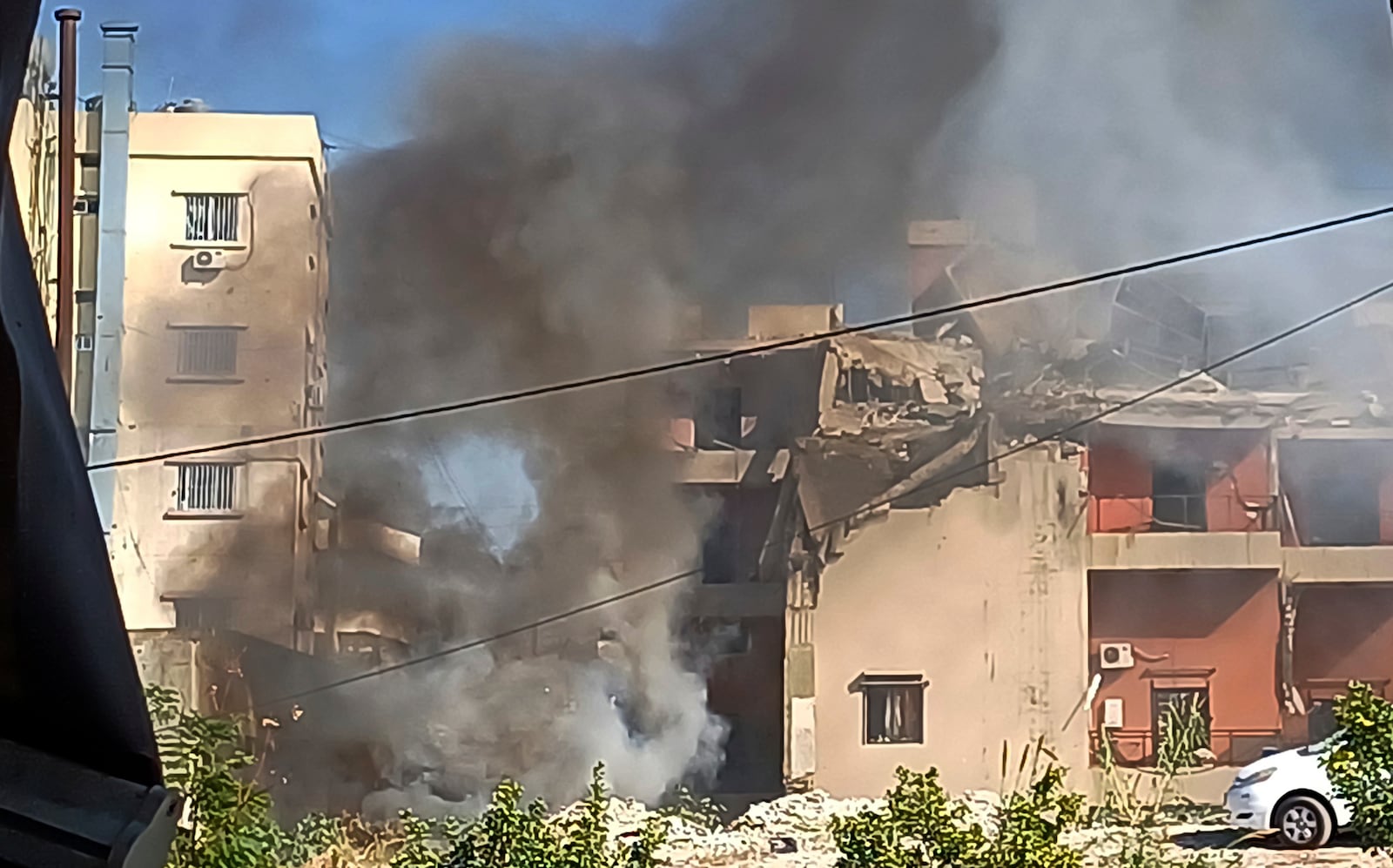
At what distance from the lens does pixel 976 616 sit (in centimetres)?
672

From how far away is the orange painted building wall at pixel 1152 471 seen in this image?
6859mm

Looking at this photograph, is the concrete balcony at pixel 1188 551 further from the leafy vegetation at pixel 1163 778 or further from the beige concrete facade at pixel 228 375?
the beige concrete facade at pixel 228 375

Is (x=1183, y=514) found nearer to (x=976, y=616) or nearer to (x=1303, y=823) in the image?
(x=976, y=616)

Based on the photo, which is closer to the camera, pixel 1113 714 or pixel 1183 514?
pixel 1113 714

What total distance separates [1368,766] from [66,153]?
5594 millimetres

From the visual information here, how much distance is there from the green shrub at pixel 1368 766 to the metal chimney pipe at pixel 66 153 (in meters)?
5.08

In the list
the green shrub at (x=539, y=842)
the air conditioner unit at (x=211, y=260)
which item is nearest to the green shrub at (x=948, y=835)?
the green shrub at (x=539, y=842)

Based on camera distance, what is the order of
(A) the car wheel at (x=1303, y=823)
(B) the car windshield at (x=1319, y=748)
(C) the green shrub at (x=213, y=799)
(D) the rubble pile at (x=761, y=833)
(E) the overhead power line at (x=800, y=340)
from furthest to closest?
(E) the overhead power line at (x=800, y=340), (D) the rubble pile at (x=761, y=833), (A) the car wheel at (x=1303, y=823), (B) the car windshield at (x=1319, y=748), (C) the green shrub at (x=213, y=799)

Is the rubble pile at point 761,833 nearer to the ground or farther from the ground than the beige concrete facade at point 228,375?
nearer to the ground

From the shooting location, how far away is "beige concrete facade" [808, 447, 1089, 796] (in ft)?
21.5

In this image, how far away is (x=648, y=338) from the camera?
7527mm

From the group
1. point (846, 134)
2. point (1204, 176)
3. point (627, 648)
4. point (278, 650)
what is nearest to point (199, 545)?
point (278, 650)

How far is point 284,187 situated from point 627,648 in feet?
9.36

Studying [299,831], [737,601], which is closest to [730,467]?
[737,601]
